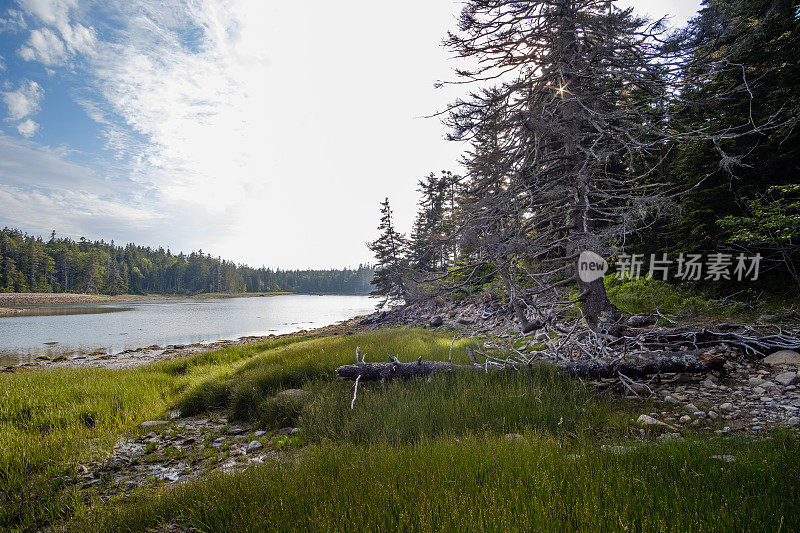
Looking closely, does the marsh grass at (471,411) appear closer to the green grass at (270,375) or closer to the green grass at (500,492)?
the green grass at (500,492)

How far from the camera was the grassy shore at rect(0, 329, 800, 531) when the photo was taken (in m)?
2.27

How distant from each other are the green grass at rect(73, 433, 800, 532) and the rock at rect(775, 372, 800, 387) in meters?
2.81

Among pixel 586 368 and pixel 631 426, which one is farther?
pixel 586 368

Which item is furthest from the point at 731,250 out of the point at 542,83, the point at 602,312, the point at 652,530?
the point at 652,530

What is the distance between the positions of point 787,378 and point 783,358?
3.05ft

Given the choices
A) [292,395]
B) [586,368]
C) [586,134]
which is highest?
[586,134]

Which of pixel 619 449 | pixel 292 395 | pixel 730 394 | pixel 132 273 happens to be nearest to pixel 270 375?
pixel 292 395

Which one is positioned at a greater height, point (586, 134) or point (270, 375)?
point (586, 134)

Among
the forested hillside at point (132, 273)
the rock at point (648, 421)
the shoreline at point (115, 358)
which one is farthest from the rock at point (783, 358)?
the forested hillside at point (132, 273)

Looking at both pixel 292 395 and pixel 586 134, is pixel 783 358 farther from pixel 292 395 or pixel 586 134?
pixel 292 395

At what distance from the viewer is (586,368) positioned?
638cm

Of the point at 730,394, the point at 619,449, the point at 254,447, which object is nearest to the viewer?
the point at 619,449

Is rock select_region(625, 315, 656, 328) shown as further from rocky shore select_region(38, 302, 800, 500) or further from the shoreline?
the shoreline

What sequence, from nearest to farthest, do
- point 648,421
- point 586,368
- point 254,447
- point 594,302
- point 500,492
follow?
point 500,492 < point 648,421 < point 254,447 < point 586,368 < point 594,302
